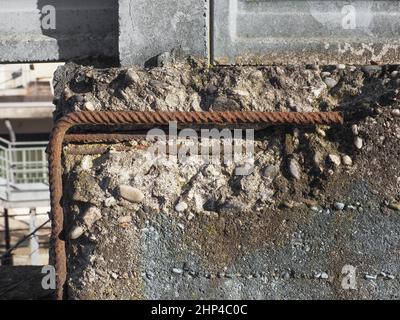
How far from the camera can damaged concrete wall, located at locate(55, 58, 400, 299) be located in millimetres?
2686

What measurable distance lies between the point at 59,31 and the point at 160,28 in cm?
56

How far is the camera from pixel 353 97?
2.78 meters

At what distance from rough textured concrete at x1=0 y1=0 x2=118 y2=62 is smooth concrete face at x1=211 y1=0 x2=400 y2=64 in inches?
21.8

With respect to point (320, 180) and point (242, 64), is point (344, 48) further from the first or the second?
point (320, 180)

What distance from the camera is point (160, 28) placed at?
294 cm

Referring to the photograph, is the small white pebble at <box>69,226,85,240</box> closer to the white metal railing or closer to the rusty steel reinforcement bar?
the rusty steel reinforcement bar

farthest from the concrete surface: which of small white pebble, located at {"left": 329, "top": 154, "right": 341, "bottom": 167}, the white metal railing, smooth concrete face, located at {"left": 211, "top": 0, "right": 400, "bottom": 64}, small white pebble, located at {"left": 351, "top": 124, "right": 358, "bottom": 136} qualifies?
the white metal railing

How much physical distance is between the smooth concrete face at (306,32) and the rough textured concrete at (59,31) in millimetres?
553

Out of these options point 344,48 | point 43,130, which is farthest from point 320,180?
point 43,130

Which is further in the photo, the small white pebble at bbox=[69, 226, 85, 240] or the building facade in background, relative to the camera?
the building facade in background

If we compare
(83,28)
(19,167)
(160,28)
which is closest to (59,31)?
(83,28)

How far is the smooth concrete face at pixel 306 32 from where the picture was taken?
296 cm

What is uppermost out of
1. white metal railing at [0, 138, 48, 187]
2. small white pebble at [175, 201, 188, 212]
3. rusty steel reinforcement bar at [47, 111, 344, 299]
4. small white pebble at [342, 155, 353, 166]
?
rusty steel reinforcement bar at [47, 111, 344, 299]

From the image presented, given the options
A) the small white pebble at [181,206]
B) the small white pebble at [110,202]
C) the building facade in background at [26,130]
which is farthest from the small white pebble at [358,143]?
the building facade in background at [26,130]
